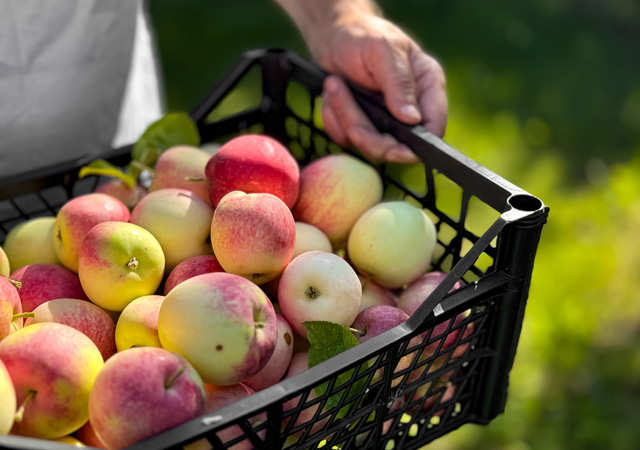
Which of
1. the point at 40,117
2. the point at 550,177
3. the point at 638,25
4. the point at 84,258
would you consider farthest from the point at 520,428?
the point at 638,25

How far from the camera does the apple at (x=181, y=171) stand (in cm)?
97

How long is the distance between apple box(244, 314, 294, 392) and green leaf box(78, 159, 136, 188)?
0.35 meters

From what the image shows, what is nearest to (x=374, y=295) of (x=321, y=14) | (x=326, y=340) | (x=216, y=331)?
(x=326, y=340)

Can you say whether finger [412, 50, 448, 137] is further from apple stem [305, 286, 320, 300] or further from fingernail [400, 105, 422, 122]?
apple stem [305, 286, 320, 300]

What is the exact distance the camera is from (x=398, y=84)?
1013 millimetres

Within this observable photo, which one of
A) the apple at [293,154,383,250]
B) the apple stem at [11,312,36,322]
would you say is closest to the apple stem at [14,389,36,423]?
the apple stem at [11,312,36,322]

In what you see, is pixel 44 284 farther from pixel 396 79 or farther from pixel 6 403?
pixel 396 79

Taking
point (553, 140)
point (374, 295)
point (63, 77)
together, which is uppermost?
point (63, 77)

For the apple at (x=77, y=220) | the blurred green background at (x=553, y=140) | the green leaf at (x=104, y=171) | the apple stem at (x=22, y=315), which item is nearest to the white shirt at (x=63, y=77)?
the green leaf at (x=104, y=171)

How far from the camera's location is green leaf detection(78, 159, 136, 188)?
96 centimetres

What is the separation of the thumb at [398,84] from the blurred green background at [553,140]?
0.83 metres

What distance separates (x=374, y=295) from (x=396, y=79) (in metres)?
0.35

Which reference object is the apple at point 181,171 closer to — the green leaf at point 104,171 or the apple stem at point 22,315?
the green leaf at point 104,171

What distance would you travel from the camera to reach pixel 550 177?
2002 millimetres
